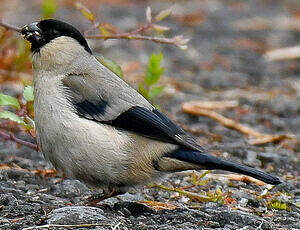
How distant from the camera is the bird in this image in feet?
14.8

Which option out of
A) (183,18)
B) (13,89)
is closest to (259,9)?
(183,18)

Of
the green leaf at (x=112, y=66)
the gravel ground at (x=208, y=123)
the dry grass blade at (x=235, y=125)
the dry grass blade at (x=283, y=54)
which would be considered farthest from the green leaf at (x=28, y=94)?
the dry grass blade at (x=283, y=54)

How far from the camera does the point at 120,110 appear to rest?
4.64 metres

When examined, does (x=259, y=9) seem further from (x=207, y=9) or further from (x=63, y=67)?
(x=63, y=67)

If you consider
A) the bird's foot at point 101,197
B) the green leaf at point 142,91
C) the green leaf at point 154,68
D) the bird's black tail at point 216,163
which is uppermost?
the green leaf at point 154,68

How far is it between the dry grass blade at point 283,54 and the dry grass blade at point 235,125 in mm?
2655

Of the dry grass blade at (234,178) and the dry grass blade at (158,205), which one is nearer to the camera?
the dry grass blade at (158,205)

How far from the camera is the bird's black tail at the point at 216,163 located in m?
4.48

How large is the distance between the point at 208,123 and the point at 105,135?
292 cm

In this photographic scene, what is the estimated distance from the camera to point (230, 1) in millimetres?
12625

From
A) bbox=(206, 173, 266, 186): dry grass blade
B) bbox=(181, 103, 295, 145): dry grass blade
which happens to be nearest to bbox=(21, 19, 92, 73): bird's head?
bbox=(206, 173, 266, 186): dry grass blade

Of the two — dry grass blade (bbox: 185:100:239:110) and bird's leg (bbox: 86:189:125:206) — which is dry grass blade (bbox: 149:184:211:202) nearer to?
bird's leg (bbox: 86:189:125:206)

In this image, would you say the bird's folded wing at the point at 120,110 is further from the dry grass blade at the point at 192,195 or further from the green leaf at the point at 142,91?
the green leaf at the point at 142,91

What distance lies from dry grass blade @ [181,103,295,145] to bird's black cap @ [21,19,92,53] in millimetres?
2562
